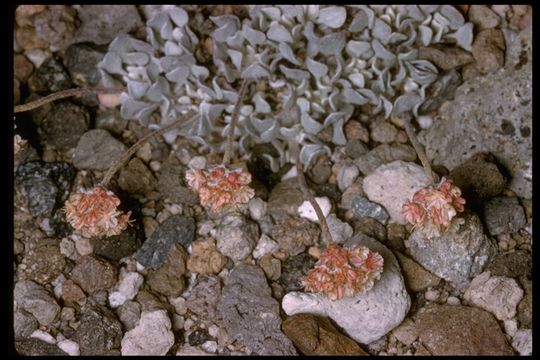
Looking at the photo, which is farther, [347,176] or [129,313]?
[347,176]

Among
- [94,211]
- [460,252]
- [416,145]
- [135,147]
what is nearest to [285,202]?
[416,145]

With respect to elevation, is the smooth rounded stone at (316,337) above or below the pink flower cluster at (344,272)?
below

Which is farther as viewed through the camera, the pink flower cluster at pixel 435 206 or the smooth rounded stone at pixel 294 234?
the smooth rounded stone at pixel 294 234

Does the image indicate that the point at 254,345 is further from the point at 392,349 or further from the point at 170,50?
the point at 170,50

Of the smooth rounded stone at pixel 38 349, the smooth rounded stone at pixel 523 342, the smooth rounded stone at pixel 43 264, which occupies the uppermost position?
the smooth rounded stone at pixel 43 264

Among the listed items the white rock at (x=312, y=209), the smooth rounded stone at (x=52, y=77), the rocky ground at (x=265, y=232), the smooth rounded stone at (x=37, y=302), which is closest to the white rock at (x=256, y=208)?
the rocky ground at (x=265, y=232)

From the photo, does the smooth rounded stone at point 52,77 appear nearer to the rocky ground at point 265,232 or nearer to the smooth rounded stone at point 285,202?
the rocky ground at point 265,232

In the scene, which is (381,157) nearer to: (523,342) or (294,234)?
(294,234)

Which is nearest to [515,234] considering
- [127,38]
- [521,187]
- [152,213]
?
[521,187]
